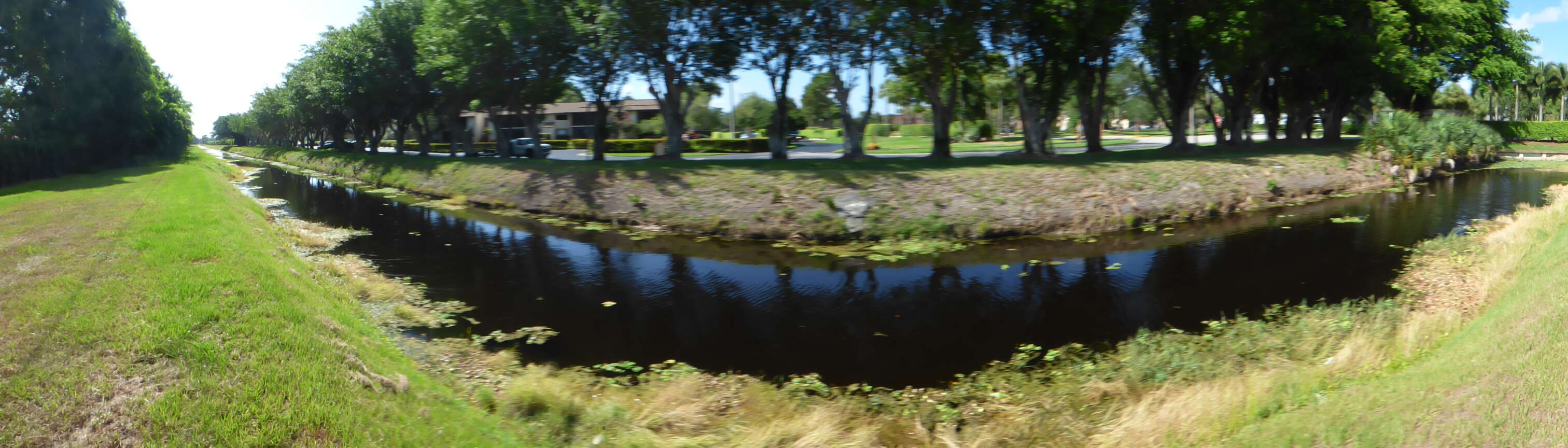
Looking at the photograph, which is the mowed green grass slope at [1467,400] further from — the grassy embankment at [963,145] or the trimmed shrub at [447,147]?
the trimmed shrub at [447,147]

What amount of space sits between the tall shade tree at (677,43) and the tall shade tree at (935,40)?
6.35 m

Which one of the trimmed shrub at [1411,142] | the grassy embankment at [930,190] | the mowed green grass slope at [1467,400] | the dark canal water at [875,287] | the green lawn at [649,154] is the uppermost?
the green lawn at [649,154]

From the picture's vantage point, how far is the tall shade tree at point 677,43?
28438mm

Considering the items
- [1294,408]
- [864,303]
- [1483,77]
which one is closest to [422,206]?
[864,303]

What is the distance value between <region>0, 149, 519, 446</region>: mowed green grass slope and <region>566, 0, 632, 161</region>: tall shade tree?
62.3ft

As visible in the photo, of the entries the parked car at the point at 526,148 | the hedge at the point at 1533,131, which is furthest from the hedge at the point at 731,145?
the hedge at the point at 1533,131

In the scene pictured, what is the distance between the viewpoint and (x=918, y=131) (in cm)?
7694

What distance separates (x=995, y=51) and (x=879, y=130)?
52131 mm

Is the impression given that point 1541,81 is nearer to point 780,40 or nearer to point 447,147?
point 780,40

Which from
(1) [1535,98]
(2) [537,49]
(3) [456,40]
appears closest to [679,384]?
(2) [537,49]

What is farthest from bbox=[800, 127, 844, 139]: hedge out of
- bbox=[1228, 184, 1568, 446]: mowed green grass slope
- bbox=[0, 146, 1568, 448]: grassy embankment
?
bbox=[1228, 184, 1568, 446]: mowed green grass slope

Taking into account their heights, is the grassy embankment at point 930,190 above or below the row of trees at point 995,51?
below

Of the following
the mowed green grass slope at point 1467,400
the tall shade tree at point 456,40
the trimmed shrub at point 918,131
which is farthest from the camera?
the trimmed shrub at point 918,131

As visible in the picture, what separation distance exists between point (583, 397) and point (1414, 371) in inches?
282
